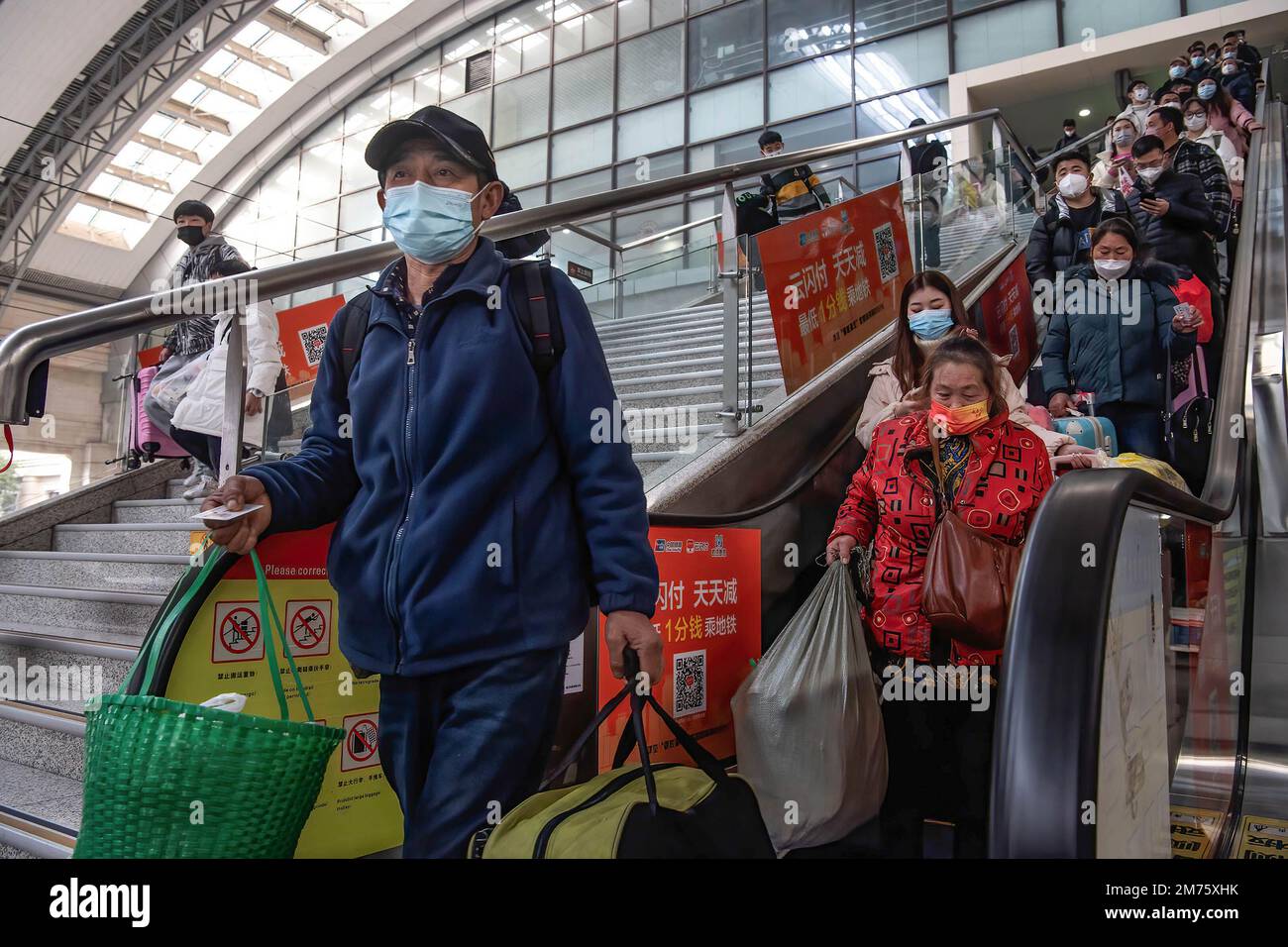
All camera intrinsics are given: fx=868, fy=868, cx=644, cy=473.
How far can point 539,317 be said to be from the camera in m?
1.45

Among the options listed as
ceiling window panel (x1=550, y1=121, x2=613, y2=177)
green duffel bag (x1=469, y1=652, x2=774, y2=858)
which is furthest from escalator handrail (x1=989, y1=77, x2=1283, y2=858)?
ceiling window panel (x1=550, y1=121, x2=613, y2=177)

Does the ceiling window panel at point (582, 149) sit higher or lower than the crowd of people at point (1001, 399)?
higher

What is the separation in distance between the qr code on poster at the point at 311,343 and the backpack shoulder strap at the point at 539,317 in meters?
5.05

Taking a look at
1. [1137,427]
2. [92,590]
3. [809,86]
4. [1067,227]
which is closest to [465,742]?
[92,590]

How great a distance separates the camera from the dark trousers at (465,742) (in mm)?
1340

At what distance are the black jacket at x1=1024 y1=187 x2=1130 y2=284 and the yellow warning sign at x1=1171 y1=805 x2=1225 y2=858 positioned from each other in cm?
354

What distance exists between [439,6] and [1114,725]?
1908cm

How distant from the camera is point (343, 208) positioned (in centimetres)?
1811

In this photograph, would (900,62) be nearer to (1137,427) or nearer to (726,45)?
(726,45)

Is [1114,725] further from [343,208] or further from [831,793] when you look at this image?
[343,208]

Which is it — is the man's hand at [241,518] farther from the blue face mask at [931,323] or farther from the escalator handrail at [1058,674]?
the blue face mask at [931,323]

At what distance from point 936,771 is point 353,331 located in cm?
191

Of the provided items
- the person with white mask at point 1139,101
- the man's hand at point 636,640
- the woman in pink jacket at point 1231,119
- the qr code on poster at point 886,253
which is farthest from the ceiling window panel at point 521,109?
the man's hand at point 636,640
